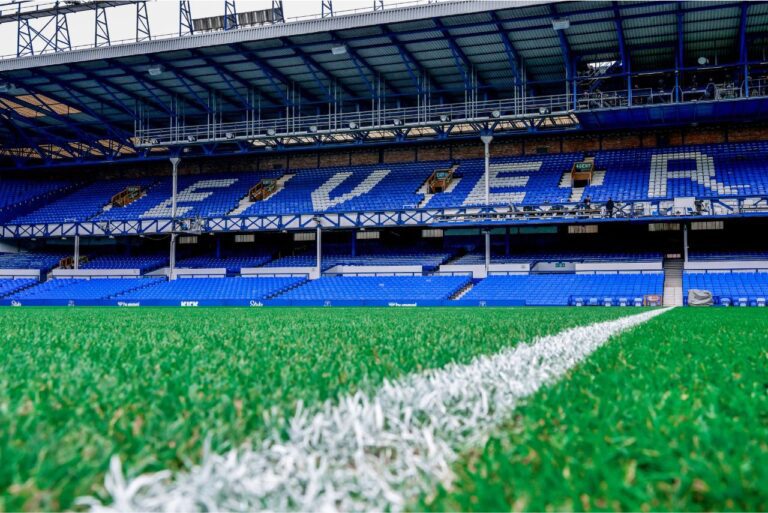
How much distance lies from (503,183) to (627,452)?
108ft

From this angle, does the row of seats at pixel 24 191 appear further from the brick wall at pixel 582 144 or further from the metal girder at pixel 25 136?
the brick wall at pixel 582 144

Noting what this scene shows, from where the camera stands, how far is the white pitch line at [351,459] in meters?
1.26

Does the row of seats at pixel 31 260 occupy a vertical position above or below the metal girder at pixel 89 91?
→ below

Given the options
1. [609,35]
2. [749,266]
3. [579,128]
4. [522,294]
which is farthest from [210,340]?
[579,128]

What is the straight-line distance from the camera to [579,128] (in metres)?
32.1

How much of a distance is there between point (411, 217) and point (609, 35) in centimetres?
1146

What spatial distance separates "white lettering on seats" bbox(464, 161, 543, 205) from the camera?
32.0m

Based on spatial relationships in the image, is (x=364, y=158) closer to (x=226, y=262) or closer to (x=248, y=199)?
(x=248, y=199)

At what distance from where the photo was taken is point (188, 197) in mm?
38906

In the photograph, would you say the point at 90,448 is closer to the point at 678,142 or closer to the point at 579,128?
the point at 579,128

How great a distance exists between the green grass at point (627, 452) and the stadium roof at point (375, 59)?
23883 mm

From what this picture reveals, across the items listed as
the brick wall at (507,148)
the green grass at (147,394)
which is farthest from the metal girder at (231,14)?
the green grass at (147,394)

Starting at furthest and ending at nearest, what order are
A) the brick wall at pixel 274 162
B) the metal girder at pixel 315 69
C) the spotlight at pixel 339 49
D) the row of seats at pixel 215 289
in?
1. the brick wall at pixel 274 162
2. the row of seats at pixel 215 289
3. the metal girder at pixel 315 69
4. the spotlight at pixel 339 49

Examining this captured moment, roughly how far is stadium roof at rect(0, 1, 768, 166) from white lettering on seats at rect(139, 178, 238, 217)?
171 inches
